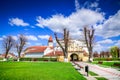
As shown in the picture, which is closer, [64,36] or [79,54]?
[64,36]

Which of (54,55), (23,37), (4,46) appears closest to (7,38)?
(4,46)

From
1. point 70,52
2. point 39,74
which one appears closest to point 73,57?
point 70,52

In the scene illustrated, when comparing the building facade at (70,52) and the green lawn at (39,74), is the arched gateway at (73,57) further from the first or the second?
the green lawn at (39,74)

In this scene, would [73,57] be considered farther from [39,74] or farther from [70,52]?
[39,74]

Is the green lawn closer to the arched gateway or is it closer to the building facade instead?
the building facade

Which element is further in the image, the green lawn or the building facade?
the building facade

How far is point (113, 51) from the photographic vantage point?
11350cm

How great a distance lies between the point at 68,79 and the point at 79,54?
54.9m

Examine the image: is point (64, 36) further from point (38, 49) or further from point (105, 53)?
point (105, 53)

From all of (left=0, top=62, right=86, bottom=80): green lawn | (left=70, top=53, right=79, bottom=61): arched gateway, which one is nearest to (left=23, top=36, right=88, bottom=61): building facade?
(left=70, top=53, right=79, bottom=61): arched gateway

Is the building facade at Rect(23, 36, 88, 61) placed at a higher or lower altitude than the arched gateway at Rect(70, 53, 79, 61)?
higher

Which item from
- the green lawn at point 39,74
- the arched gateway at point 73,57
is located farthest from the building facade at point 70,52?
the green lawn at point 39,74

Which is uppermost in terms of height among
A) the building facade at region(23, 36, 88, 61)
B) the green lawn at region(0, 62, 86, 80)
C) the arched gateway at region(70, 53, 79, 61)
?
the building facade at region(23, 36, 88, 61)

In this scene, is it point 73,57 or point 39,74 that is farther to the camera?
point 73,57
